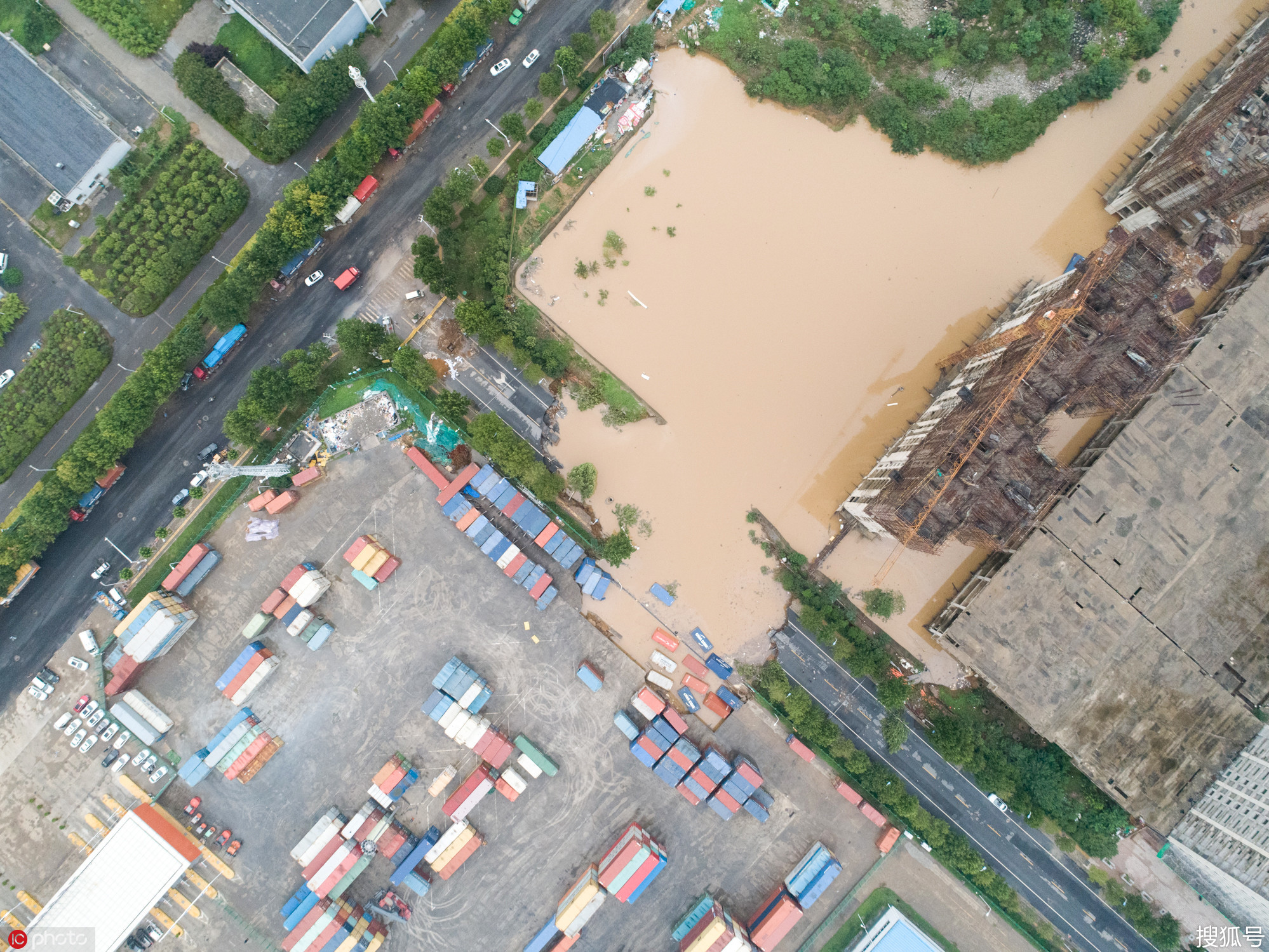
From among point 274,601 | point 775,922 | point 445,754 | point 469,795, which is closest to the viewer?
point 775,922

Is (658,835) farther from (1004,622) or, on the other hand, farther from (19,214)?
(19,214)

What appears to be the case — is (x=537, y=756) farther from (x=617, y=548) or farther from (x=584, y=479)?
(x=584, y=479)

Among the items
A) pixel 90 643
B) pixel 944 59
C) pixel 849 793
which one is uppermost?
pixel 944 59

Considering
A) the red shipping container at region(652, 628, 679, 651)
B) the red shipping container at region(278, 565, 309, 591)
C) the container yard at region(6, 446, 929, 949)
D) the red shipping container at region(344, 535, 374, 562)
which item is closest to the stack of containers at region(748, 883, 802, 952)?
the container yard at region(6, 446, 929, 949)

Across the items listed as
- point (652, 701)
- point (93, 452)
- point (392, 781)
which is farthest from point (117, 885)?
point (652, 701)

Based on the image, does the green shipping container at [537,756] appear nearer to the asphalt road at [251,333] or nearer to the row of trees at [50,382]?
the asphalt road at [251,333]

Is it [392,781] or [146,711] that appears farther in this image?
[146,711]

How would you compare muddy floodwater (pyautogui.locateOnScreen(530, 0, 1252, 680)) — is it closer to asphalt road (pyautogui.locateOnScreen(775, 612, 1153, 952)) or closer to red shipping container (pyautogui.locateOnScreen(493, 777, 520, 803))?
asphalt road (pyautogui.locateOnScreen(775, 612, 1153, 952))
